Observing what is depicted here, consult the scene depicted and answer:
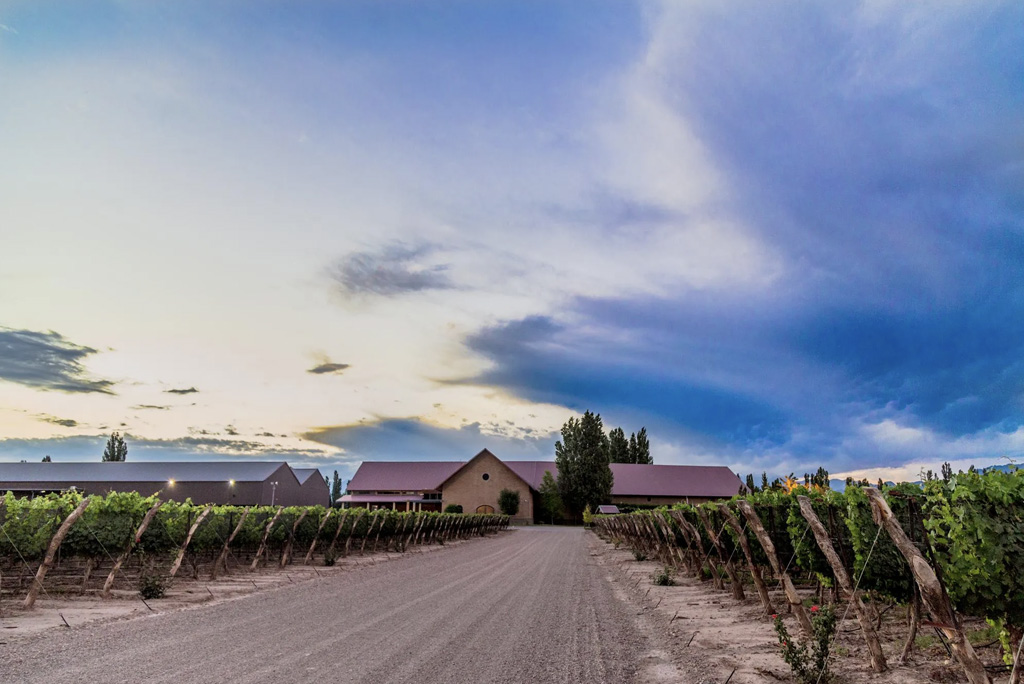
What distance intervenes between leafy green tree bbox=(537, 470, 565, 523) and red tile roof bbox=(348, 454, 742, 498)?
6.91 ft

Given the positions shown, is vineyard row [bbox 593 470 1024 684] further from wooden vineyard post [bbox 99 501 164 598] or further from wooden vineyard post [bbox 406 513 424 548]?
wooden vineyard post [bbox 406 513 424 548]

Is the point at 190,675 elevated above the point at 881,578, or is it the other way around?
the point at 881,578

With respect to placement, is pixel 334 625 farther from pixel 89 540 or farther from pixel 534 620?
pixel 89 540

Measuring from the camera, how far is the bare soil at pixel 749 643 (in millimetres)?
8273

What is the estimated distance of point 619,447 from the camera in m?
102

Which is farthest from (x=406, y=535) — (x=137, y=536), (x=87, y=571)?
(x=87, y=571)

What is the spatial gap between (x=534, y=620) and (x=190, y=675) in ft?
21.1

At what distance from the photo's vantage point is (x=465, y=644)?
387 inches

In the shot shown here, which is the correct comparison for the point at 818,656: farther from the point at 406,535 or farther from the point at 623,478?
the point at 623,478

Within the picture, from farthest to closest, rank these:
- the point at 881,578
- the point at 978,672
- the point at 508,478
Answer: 1. the point at 508,478
2. the point at 881,578
3. the point at 978,672

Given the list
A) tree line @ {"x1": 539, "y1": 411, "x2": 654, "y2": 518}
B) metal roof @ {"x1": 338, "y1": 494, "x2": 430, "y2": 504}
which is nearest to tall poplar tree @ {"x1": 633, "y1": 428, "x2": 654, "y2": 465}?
tree line @ {"x1": 539, "y1": 411, "x2": 654, "y2": 518}

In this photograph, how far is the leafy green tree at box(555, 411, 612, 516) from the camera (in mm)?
80500

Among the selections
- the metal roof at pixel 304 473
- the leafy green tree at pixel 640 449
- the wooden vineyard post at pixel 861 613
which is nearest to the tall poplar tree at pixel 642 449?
the leafy green tree at pixel 640 449

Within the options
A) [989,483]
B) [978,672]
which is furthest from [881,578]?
[978,672]
